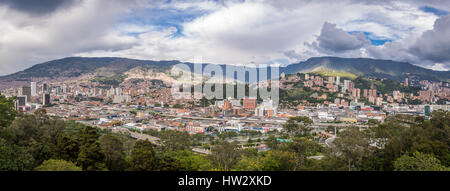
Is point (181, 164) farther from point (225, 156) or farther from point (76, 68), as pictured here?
point (76, 68)

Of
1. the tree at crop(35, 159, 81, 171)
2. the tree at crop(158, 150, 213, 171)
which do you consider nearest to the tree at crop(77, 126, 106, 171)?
the tree at crop(35, 159, 81, 171)

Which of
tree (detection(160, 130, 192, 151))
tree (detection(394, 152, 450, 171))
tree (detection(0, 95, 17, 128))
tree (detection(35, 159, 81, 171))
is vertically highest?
tree (detection(0, 95, 17, 128))

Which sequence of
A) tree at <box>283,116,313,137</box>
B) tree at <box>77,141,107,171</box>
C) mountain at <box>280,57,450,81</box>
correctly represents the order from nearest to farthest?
tree at <box>77,141,107,171</box> < tree at <box>283,116,313,137</box> < mountain at <box>280,57,450,81</box>

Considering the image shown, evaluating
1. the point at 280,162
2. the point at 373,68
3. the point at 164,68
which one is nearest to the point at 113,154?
the point at 280,162

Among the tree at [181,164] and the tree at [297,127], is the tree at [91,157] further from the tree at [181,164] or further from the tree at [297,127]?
the tree at [297,127]

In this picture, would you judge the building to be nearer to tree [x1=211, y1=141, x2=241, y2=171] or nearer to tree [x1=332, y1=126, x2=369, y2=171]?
tree [x1=211, y1=141, x2=241, y2=171]
